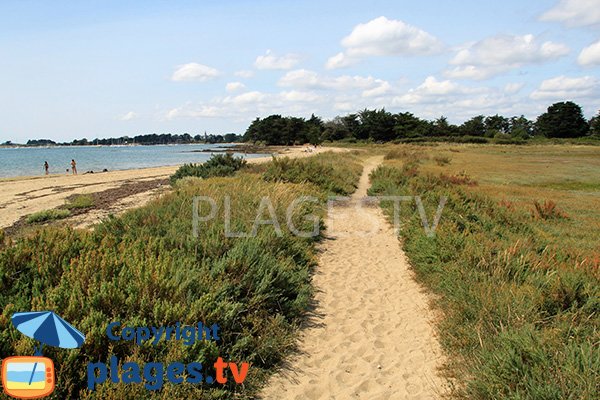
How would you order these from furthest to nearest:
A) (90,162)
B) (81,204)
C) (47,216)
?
1. (90,162)
2. (81,204)
3. (47,216)

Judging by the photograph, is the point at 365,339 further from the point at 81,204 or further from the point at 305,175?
the point at 81,204

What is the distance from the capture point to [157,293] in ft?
15.4

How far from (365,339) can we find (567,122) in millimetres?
128775

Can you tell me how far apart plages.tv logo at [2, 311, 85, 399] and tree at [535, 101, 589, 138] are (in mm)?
130793

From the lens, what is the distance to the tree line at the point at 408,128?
10700cm

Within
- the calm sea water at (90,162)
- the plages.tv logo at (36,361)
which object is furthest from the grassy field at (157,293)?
the calm sea water at (90,162)

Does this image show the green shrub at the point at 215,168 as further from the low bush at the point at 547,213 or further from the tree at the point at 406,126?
the tree at the point at 406,126

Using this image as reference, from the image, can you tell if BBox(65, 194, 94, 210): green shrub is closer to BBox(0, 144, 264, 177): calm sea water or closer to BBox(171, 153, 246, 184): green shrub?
BBox(171, 153, 246, 184): green shrub

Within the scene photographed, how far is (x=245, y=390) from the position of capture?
416 centimetres

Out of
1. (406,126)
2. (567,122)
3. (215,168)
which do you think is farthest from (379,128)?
(215,168)

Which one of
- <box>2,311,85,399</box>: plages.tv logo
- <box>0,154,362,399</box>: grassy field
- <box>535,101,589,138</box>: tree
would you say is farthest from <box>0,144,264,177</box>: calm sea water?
<box>535,101,589,138</box>: tree

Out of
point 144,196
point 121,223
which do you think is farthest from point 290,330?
point 144,196

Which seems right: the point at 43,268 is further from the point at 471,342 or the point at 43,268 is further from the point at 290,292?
the point at 471,342

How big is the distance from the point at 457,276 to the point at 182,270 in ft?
14.6
